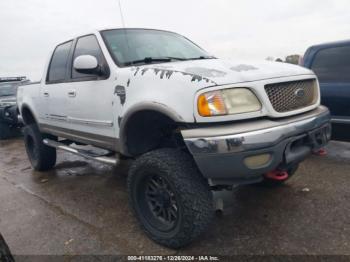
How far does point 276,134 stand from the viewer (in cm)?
221

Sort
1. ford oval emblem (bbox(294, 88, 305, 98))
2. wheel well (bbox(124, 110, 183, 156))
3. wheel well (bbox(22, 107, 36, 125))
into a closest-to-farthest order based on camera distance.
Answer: ford oval emblem (bbox(294, 88, 305, 98))
wheel well (bbox(124, 110, 183, 156))
wheel well (bbox(22, 107, 36, 125))

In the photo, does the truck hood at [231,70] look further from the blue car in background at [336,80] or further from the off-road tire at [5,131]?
the off-road tire at [5,131]

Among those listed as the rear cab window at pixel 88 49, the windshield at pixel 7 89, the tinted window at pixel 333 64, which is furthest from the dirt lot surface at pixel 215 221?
the windshield at pixel 7 89

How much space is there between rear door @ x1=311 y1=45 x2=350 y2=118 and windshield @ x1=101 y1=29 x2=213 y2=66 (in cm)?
185

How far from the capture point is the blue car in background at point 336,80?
408cm

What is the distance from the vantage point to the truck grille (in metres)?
2.40

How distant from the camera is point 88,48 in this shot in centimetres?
356

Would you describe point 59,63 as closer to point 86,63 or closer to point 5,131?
point 86,63

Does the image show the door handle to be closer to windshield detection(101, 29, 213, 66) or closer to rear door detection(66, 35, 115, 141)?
rear door detection(66, 35, 115, 141)

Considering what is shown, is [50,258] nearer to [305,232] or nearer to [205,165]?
[205,165]

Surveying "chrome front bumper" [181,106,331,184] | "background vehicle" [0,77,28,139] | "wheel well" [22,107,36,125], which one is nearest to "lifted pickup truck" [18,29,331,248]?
"chrome front bumper" [181,106,331,184]

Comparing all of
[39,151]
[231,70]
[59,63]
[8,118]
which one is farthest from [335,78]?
[8,118]

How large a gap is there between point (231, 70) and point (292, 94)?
1.81 feet

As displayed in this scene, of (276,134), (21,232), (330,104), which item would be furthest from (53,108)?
(330,104)
